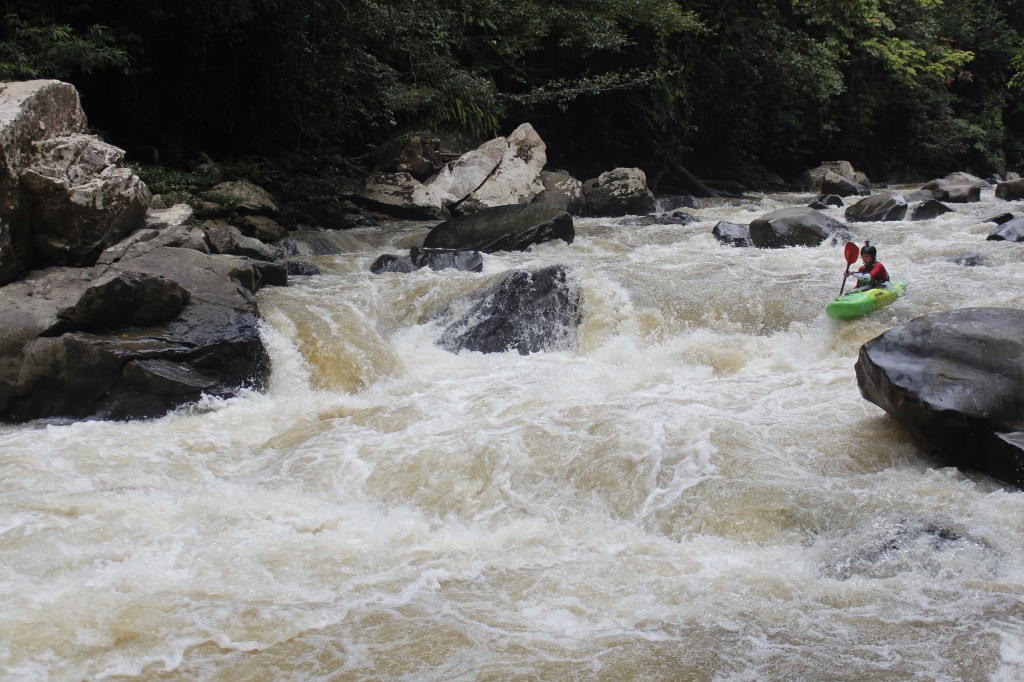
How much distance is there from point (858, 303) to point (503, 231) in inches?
176

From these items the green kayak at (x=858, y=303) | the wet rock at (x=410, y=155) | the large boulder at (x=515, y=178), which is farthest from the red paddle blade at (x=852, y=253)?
the wet rock at (x=410, y=155)

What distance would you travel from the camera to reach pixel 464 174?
12250 millimetres

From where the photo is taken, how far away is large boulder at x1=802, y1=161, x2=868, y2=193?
16.9 meters

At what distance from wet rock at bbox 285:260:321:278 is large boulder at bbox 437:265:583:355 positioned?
2011mm

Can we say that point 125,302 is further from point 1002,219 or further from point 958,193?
point 958,193

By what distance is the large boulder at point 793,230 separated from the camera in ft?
30.0

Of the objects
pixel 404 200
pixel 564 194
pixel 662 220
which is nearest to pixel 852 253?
pixel 662 220

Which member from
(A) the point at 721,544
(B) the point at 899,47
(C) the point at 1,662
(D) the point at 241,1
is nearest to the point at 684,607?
(A) the point at 721,544

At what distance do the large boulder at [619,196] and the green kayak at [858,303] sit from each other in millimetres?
6194

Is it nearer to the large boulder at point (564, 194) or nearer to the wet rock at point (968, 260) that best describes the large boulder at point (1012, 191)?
the wet rock at point (968, 260)

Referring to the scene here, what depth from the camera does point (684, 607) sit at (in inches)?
122

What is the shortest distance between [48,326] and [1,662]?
3.39 meters

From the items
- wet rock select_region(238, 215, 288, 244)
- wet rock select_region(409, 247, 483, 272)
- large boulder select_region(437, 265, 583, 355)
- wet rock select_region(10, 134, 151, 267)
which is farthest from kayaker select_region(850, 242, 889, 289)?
wet rock select_region(238, 215, 288, 244)

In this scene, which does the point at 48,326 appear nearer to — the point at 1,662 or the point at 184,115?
the point at 1,662
